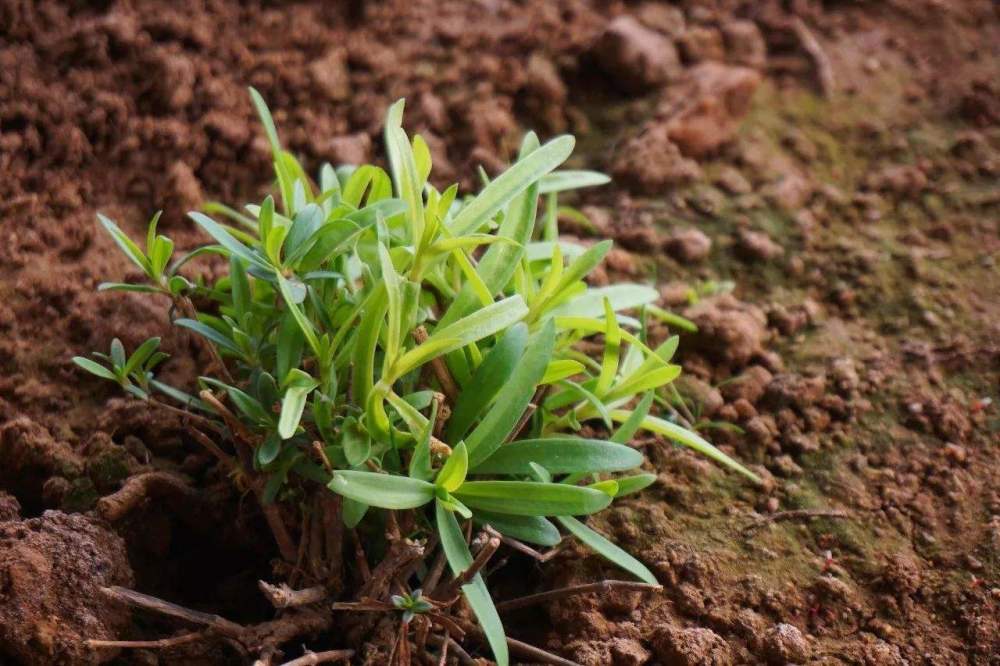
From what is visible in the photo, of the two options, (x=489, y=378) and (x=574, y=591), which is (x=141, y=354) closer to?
(x=489, y=378)

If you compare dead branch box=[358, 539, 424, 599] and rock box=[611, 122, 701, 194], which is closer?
dead branch box=[358, 539, 424, 599]

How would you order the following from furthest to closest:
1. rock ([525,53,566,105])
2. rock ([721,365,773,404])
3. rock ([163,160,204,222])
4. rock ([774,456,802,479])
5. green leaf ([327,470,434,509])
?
rock ([525,53,566,105])
rock ([163,160,204,222])
rock ([721,365,773,404])
rock ([774,456,802,479])
green leaf ([327,470,434,509])

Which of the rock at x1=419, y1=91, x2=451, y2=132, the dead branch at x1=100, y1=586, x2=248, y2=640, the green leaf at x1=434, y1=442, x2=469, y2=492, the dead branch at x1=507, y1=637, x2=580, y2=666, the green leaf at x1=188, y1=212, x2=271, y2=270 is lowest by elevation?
the dead branch at x1=507, y1=637, x2=580, y2=666

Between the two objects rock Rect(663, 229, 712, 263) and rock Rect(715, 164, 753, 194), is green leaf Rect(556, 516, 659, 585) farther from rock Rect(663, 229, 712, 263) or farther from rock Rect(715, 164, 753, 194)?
rock Rect(715, 164, 753, 194)

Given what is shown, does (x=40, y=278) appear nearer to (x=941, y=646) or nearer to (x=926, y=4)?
(x=941, y=646)

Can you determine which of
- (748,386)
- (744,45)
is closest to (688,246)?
(748,386)

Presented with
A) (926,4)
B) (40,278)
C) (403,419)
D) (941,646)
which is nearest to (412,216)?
(403,419)

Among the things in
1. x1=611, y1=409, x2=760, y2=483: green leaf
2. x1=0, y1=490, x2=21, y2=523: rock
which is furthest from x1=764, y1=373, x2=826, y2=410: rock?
x1=0, y1=490, x2=21, y2=523: rock

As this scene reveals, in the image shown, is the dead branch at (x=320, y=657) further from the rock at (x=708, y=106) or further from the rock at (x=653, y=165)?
the rock at (x=708, y=106)

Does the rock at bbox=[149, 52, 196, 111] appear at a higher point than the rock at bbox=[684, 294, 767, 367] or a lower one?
higher
